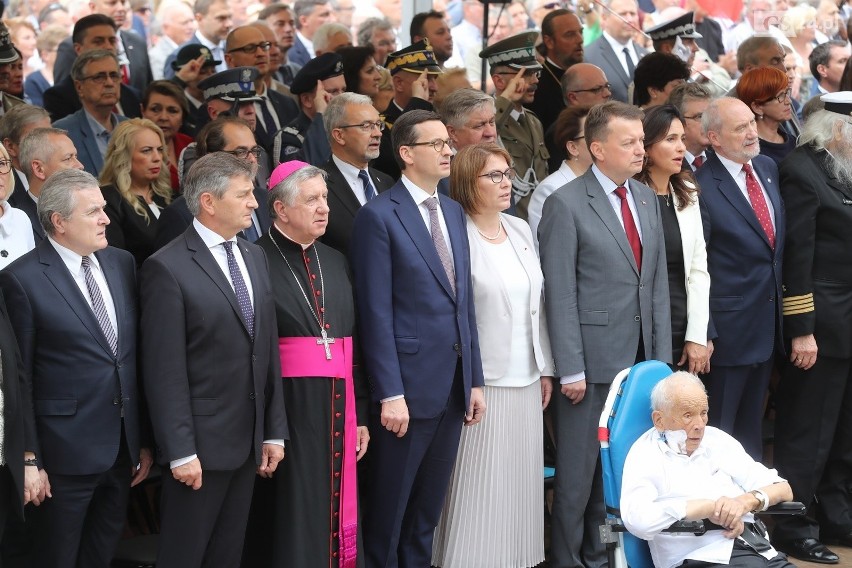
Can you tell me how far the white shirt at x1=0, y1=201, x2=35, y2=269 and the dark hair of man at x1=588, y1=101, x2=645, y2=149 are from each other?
2.46 metres

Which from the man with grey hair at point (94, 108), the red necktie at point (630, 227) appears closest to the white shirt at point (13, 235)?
the man with grey hair at point (94, 108)

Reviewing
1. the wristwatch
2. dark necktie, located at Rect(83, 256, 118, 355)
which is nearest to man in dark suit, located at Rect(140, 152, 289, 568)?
dark necktie, located at Rect(83, 256, 118, 355)

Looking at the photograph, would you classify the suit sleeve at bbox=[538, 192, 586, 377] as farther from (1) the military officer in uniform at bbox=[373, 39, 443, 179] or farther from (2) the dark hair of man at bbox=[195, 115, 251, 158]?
(1) the military officer in uniform at bbox=[373, 39, 443, 179]

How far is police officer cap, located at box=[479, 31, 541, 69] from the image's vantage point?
7.88m

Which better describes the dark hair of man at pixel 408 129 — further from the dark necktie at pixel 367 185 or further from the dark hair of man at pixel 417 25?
the dark hair of man at pixel 417 25

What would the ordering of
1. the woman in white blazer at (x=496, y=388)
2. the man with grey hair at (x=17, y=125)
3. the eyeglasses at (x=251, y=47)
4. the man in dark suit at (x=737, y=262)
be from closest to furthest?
1. the woman in white blazer at (x=496, y=388)
2. the man with grey hair at (x=17, y=125)
3. the man in dark suit at (x=737, y=262)
4. the eyeglasses at (x=251, y=47)

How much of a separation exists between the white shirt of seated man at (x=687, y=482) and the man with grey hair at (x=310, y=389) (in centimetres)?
115

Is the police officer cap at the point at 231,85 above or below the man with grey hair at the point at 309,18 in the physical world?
below

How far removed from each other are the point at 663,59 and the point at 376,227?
10.5ft

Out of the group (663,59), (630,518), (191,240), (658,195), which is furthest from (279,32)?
(630,518)

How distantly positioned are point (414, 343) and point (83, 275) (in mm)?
1361

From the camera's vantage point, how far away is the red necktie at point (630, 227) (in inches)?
239

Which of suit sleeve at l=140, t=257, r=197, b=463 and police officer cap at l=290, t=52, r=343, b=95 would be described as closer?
suit sleeve at l=140, t=257, r=197, b=463

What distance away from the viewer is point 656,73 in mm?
8125
